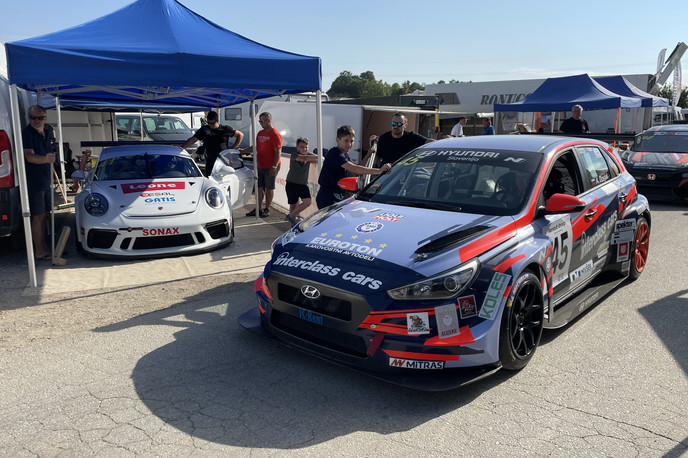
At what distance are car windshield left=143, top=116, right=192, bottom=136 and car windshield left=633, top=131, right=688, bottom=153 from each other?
14.2m

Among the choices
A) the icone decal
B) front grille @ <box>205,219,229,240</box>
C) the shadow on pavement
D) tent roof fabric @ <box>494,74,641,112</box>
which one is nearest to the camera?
the shadow on pavement

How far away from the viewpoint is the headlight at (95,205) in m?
6.31

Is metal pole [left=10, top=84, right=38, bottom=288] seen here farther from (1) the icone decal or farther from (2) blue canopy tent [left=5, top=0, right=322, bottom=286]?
(1) the icone decal

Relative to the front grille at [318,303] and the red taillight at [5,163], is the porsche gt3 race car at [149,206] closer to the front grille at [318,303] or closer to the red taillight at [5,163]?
the red taillight at [5,163]

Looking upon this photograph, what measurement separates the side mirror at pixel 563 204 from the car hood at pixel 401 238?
363mm

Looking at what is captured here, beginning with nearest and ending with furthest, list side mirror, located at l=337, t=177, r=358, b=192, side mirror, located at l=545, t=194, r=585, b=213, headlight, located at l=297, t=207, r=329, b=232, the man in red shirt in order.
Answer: side mirror, located at l=545, t=194, r=585, b=213 → headlight, located at l=297, t=207, r=329, b=232 → side mirror, located at l=337, t=177, r=358, b=192 → the man in red shirt

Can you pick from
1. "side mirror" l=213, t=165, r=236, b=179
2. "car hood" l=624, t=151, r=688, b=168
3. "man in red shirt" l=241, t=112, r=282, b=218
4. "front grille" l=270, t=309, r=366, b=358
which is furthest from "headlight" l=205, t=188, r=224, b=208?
"car hood" l=624, t=151, r=688, b=168

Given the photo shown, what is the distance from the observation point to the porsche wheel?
17.6 ft

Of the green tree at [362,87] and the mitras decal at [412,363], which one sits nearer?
the mitras decal at [412,363]

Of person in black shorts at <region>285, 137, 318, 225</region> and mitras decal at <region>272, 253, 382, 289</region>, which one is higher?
person in black shorts at <region>285, 137, 318, 225</region>

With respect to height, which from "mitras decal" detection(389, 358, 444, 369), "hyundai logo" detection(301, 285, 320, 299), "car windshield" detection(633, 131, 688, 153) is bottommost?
"mitras decal" detection(389, 358, 444, 369)

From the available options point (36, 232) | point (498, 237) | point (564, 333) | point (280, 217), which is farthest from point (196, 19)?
point (564, 333)

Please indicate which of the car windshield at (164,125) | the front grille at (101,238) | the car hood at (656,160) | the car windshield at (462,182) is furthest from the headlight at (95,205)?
the car windshield at (164,125)

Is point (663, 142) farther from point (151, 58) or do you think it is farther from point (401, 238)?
point (151, 58)
